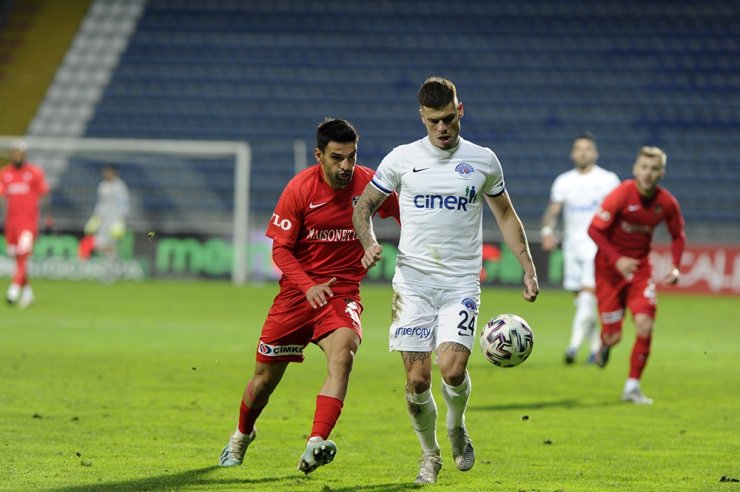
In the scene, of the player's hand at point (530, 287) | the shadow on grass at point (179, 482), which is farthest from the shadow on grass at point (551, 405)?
the shadow on grass at point (179, 482)

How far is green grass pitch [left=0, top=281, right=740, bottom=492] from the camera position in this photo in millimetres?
6832

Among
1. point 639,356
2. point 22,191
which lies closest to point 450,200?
point 639,356

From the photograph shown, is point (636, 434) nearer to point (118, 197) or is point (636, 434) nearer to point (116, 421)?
point (116, 421)

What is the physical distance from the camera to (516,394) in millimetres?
11016

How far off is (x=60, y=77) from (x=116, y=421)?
25.3 metres

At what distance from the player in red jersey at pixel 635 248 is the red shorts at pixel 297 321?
4.10 meters

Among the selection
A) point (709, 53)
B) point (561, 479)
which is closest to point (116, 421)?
point (561, 479)

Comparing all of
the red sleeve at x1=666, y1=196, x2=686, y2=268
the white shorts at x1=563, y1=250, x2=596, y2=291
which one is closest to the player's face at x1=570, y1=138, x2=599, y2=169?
the white shorts at x1=563, y1=250, x2=596, y2=291

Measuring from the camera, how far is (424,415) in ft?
21.9

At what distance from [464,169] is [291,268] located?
3.36 ft

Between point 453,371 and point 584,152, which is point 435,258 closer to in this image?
point 453,371

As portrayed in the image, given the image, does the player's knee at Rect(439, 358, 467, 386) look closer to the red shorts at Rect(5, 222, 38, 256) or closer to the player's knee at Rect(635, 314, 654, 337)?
the player's knee at Rect(635, 314, 654, 337)

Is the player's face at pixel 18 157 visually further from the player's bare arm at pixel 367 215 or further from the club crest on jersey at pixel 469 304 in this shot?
the club crest on jersey at pixel 469 304

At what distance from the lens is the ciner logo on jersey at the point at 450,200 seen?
6.61 metres
